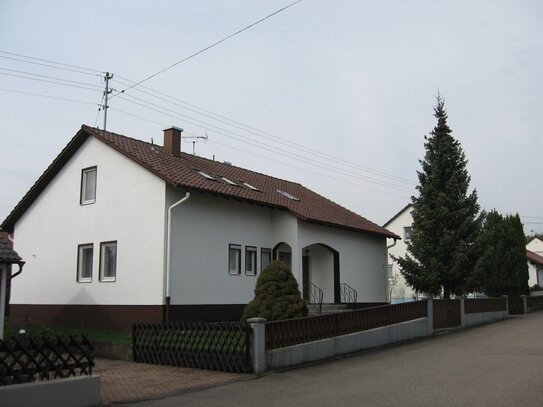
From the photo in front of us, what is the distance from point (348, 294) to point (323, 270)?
1.46m

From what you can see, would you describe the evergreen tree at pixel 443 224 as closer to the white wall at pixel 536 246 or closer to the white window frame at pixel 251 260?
the white window frame at pixel 251 260

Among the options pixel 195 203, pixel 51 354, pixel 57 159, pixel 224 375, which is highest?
pixel 57 159

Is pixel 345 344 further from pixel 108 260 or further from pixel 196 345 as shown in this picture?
pixel 108 260

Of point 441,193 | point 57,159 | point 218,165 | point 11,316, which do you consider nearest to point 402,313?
point 441,193

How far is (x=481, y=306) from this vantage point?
73.4ft

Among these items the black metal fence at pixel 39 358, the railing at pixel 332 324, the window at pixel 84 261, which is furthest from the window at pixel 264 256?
the black metal fence at pixel 39 358

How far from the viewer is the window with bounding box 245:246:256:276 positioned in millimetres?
19570

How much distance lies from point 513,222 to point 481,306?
9.30 metres

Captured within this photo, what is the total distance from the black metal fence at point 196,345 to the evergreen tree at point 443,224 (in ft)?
45.6

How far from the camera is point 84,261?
18938mm

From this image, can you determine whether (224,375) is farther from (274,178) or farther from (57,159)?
(274,178)

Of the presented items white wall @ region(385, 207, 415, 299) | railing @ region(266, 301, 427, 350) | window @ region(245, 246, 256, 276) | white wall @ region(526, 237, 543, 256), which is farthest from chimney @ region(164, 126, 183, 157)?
white wall @ region(526, 237, 543, 256)

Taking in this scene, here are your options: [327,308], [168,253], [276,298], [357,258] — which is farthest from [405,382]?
[357,258]

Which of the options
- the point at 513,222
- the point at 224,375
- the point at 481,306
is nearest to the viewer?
the point at 224,375
